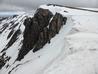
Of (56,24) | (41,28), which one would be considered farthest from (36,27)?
(56,24)

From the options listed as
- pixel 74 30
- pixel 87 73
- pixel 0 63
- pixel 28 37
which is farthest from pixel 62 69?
pixel 0 63

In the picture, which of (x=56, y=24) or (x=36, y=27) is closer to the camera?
(x=56, y=24)

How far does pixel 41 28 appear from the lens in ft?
132

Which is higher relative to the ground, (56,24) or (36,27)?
(56,24)

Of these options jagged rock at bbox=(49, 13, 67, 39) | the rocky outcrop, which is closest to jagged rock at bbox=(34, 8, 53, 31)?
the rocky outcrop

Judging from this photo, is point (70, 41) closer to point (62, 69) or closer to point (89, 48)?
point (89, 48)

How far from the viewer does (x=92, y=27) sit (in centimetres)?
2347

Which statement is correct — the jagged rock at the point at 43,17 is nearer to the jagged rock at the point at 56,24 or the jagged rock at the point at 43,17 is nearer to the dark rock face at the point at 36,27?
the dark rock face at the point at 36,27

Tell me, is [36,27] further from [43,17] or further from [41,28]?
[43,17]

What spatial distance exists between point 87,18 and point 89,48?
39.7 ft

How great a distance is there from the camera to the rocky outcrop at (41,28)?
3194 cm

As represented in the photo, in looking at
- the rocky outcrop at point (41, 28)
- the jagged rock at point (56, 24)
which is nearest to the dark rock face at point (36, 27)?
the rocky outcrop at point (41, 28)

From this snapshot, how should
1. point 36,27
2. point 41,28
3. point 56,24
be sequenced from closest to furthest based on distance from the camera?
point 56,24
point 41,28
point 36,27

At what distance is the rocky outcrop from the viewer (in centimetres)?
3194
